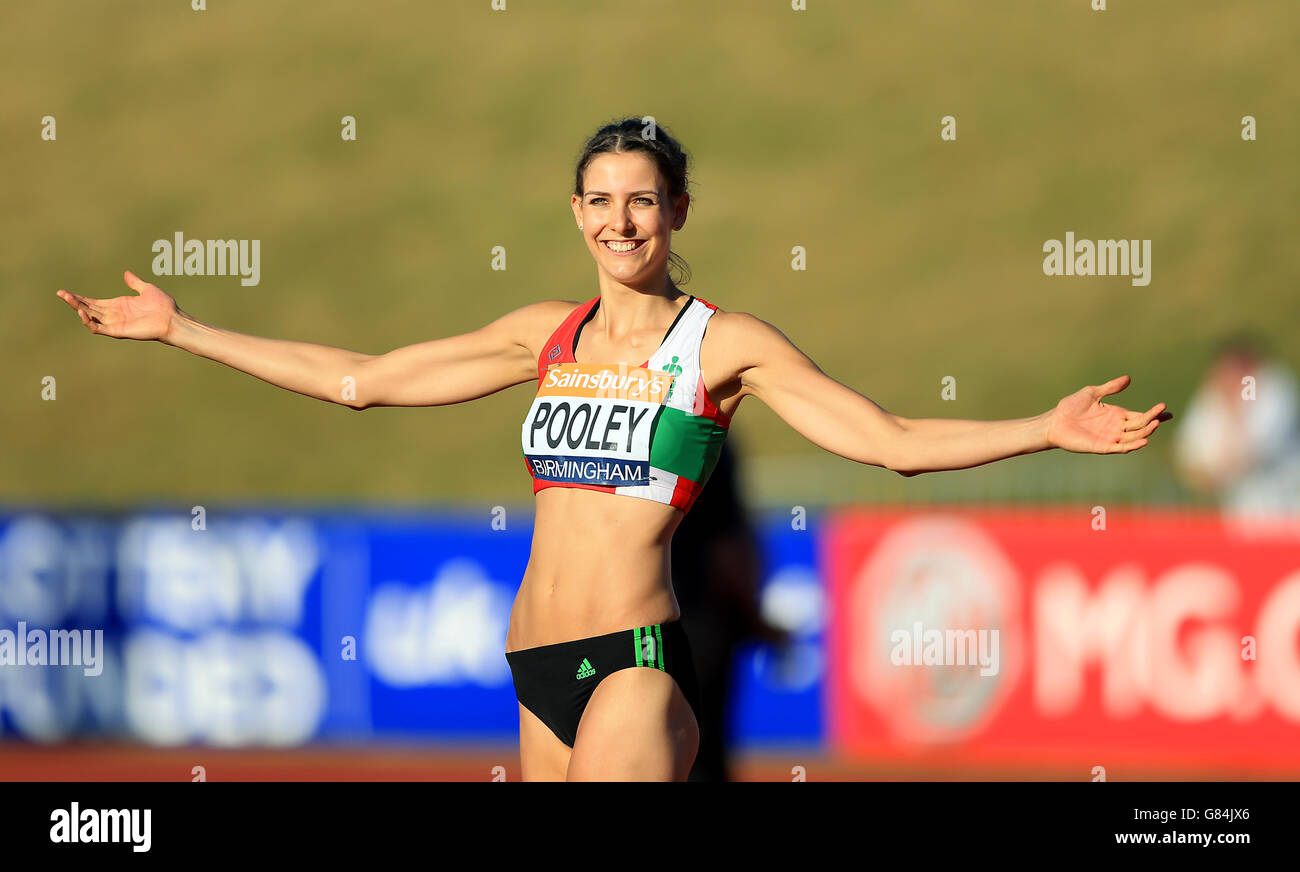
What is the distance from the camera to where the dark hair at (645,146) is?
4.35 meters

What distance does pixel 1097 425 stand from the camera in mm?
4020

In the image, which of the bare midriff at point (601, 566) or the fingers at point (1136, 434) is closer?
the fingers at point (1136, 434)

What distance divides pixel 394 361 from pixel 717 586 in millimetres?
1979

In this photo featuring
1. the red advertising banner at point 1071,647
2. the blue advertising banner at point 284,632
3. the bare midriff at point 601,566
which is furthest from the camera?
the blue advertising banner at point 284,632

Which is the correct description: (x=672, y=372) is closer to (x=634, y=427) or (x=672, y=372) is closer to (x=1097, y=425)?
(x=634, y=427)

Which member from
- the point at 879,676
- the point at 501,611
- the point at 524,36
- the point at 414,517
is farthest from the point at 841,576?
the point at 524,36

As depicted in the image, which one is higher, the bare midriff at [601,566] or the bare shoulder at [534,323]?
the bare shoulder at [534,323]

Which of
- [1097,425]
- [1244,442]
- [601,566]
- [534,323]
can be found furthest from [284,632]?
[1244,442]

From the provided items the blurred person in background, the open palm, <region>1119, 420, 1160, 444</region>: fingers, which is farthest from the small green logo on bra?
the blurred person in background

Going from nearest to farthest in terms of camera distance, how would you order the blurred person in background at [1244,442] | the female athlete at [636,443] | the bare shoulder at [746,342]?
the female athlete at [636,443] → the bare shoulder at [746,342] → the blurred person in background at [1244,442]

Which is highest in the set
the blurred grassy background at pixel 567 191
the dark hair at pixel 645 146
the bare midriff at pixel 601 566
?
the blurred grassy background at pixel 567 191

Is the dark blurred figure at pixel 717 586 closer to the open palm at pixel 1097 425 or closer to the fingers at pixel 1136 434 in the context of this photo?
the open palm at pixel 1097 425

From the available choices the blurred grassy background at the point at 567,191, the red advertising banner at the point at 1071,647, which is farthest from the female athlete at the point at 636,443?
the blurred grassy background at the point at 567,191

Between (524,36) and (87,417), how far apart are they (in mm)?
10977
